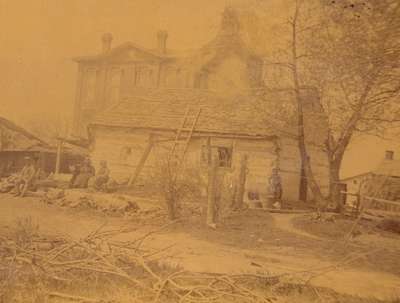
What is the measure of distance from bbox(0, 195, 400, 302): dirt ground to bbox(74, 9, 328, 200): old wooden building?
15.5 inches

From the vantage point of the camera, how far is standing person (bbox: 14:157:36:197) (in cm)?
392

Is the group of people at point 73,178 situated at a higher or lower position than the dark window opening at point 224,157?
lower

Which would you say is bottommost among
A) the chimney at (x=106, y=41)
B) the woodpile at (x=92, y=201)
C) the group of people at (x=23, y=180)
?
the woodpile at (x=92, y=201)

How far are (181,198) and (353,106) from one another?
1.60 m

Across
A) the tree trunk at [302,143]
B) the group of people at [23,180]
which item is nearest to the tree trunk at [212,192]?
the tree trunk at [302,143]

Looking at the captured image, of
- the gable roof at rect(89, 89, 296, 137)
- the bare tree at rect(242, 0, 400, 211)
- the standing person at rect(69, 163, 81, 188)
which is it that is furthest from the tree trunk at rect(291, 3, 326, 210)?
the standing person at rect(69, 163, 81, 188)

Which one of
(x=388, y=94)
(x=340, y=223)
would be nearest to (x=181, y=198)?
(x=340, y=223)

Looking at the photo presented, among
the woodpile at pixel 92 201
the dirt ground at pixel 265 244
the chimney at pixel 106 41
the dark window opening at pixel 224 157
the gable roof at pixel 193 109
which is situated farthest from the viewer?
the dark window opening at pixel 224 157

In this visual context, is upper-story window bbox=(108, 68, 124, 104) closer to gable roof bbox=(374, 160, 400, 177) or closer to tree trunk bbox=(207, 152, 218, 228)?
tree trunk bbox=(207, 152, 218, 228)

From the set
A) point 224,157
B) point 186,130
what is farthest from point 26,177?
point 224,157

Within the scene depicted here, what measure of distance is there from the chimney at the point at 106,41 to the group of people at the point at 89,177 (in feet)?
3.23

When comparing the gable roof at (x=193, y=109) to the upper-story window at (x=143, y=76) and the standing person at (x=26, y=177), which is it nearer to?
the upper-story window at (x=143, y=76)

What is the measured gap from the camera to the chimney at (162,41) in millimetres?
3706

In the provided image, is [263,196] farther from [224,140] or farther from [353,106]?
[353,106]
